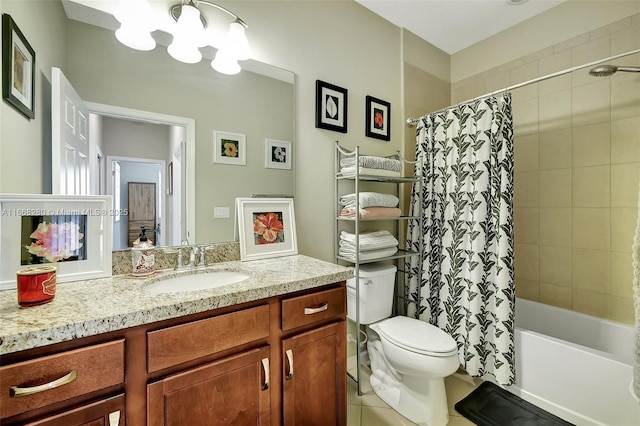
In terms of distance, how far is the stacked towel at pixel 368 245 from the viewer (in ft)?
5.82

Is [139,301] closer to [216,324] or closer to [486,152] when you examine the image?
[216,324]

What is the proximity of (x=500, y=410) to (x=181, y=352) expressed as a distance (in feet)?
5.78

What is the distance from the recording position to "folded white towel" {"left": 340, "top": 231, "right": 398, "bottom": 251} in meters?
1.78

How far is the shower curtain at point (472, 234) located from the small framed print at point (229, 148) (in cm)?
129

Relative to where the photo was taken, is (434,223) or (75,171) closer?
(75,171)

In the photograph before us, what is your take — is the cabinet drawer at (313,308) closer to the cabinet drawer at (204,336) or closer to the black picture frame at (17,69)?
the cabinet drawer at (204,336)

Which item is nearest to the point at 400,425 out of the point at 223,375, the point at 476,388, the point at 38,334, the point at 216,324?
the point at 476,388

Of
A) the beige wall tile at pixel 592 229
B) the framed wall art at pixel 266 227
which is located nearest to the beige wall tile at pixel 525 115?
the beige wall tile at pixel 592 229

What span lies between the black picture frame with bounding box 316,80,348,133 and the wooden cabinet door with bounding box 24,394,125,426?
1.60 m

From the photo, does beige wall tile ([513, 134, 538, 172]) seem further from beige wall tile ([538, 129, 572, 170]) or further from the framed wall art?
the framed wall art

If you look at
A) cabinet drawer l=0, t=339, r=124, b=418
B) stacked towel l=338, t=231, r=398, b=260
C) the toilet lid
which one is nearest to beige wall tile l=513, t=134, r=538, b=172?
stacked towel l=338, t=231, r=398, b=260

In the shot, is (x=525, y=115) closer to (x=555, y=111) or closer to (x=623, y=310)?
(x=555, y=111)

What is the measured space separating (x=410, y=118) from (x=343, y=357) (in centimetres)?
185

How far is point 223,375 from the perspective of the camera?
0.92 m
